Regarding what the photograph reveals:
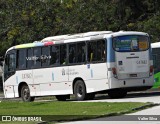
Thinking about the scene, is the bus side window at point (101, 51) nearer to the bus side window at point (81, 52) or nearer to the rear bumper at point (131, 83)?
the bus side window at point (81, 52)

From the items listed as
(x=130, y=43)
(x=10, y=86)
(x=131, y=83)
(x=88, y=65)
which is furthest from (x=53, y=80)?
(x=130, y=43)

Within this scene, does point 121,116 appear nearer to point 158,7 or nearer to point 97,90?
point 97,90

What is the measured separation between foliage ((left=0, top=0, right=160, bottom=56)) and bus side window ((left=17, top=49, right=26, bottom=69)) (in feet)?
37.2

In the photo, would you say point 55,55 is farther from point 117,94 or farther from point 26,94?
point 117,94

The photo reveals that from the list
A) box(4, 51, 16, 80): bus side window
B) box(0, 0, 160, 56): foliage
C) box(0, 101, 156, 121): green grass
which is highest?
box(0, 0, 160, 56): foliage

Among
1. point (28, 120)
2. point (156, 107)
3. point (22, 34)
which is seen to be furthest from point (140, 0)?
point (28, 120)

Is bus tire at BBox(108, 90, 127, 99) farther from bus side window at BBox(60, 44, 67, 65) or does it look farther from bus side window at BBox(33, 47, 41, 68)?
bus side window at BBox(33, 47, 41, 68)

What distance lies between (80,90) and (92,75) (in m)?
1.18

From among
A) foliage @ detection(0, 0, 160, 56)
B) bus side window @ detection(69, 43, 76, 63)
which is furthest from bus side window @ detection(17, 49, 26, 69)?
foliage @ detection(0, 0, 160, 56)

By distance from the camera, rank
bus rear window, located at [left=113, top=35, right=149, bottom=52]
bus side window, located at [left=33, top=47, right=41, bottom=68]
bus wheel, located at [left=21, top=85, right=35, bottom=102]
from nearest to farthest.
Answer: bus rear window, located at [left=113, top=35, right=149, bottom=52], bus side window, located at [left=33, top=47, right=41, bottom=68], bus wheel, located at [left=21, top=85, right=35, bottom=102]

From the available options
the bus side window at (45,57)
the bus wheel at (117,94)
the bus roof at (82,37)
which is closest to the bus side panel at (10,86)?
the bus roof at (82,37)

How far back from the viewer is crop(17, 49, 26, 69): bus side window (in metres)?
30.1

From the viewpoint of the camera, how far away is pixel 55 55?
93.3 ft

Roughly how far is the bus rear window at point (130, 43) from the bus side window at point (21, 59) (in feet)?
19.6
